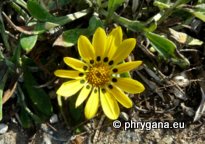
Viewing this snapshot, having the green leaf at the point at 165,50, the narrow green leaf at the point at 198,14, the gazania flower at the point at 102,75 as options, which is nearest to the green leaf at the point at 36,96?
the gazania flower at the point at 102,75

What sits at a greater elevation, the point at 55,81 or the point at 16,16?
the point at 16,16

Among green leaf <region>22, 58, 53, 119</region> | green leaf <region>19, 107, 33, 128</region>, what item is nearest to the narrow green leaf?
green leaf <region>22, 58, 53, 119</region>

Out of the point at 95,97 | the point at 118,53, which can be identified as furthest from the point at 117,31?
the point at 95,97

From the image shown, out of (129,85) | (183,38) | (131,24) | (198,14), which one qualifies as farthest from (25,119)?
(198,14)

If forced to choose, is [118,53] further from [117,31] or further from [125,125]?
[125,125]

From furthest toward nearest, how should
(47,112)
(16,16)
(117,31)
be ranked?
(16,16)
(47,112)
(117,31)

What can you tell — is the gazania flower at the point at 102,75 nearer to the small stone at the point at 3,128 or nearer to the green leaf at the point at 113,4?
the green leaf at the point at 113,4

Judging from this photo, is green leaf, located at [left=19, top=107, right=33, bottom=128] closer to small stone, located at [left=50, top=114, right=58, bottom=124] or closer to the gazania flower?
small stone, located at [left=50, top=114, right=58, bottom=124]
